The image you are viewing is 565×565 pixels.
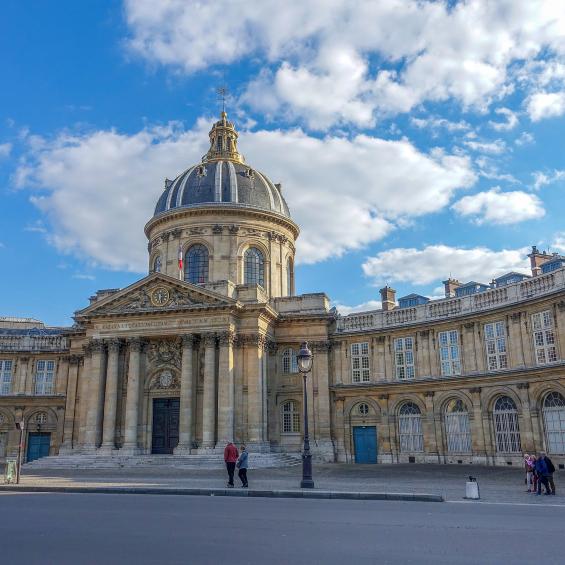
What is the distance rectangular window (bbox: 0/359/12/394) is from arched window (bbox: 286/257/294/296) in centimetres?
2204

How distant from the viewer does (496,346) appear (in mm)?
35250

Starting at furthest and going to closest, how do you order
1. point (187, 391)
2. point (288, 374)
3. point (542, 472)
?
point (288, 374)
point (187, 391)
point (542, 472)

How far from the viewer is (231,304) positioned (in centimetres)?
3741

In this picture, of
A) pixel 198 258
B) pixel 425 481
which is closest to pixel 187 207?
pixel 198 258

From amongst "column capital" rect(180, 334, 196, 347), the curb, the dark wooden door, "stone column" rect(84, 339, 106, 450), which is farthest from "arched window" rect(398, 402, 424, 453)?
the curb

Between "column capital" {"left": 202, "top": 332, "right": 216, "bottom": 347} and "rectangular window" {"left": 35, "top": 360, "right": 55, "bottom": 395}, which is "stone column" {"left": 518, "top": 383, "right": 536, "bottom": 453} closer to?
"column capital" {"left": 202, "top": 332, "right": 216, "bottom": 347}

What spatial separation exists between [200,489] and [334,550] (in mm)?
11401

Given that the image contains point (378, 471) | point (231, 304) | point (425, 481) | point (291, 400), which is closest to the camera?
point (425, 481)

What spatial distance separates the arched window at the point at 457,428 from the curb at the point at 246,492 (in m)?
19.5

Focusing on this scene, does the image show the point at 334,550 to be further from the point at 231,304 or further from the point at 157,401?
the point at 157,401

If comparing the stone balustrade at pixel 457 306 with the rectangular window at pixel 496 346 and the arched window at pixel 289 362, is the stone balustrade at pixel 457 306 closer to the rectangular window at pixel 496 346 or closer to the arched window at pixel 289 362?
the rectangular window at pixel 496 346

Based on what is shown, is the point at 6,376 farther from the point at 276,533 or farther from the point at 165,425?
the point at 276,533

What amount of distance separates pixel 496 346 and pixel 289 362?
13645mm

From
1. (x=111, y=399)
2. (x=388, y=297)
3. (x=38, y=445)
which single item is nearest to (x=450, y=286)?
(x=388, y=297)
